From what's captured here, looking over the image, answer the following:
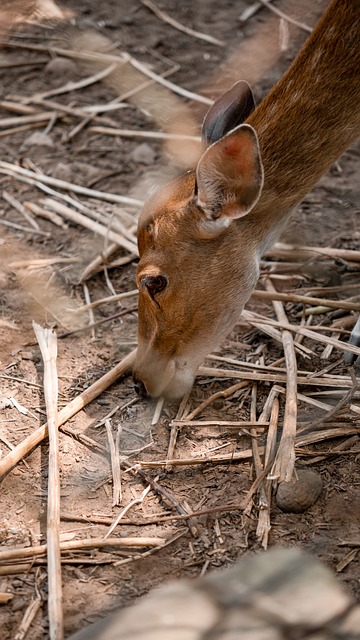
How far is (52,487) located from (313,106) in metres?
1.96

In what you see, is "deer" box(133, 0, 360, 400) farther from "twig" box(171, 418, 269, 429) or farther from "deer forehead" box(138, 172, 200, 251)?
"twig" box(171, 418, 269, 429)

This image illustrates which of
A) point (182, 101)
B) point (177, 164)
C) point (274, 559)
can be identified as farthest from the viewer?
point (182, 101)

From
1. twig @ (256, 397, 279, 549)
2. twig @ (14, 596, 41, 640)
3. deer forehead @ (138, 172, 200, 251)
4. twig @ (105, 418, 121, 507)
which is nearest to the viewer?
twig @ (14, 596, 41, 640)

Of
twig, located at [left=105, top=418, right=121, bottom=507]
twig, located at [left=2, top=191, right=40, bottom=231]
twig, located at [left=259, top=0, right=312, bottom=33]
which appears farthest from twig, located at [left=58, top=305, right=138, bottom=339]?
twig, located at [left=259, top=0, right=312, bottom=33]

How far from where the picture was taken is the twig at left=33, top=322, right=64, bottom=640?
3.10m

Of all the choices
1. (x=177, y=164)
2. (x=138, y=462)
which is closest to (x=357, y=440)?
(x=138, y=462)

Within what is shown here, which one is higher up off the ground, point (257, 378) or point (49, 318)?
point (257, 378)

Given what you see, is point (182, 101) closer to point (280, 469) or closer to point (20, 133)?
point (20, 133)

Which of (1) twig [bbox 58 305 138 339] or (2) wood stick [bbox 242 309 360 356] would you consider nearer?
(2) wood stick [bbox 242 309 360 356]

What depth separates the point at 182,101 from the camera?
6742 millimetres

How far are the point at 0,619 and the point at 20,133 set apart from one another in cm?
404

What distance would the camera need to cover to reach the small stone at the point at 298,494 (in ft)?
11.8

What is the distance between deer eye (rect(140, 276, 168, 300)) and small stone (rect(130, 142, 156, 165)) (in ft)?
7.44

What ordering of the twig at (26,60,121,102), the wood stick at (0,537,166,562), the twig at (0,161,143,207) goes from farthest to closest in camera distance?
the twig at (26,60,121,102) < the twig at (0,161,143,207) < the wood stick at (0,537,166,562)
